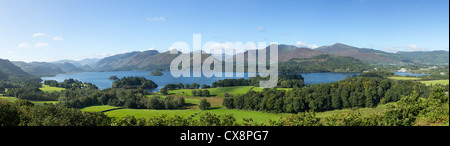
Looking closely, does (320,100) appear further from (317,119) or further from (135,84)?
(135,84)

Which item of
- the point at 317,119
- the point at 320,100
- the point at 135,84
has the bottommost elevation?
the point at 135,84

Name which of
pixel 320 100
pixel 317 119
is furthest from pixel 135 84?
pixel 317 119

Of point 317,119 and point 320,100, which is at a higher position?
point 317,119

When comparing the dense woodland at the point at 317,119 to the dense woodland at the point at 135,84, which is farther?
the dense woodland at the point at 135,84

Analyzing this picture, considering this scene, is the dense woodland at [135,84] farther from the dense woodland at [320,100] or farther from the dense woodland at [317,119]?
the dense woodland at [317,119]

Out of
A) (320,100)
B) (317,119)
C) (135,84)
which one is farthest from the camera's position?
A: (135,84)

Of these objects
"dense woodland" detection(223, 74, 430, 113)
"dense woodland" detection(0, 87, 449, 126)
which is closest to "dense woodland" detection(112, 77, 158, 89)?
"dense woodland" detection(223, 74, 430, 113)

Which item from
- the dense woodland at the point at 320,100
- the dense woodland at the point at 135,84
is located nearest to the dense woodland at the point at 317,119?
the dense woodland at the point at 320,100

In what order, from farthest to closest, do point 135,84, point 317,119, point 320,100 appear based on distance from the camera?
point 135,84
point 320,100
point 317,119

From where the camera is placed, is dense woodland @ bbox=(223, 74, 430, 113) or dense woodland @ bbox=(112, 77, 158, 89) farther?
dense woodland @ bbox=(112, 77, 158, 89)

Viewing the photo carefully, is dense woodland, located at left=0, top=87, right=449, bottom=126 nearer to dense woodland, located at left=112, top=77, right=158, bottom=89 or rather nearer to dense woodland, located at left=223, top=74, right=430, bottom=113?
dense woodland, located at left=223, top=74, right=430, bottom=113
